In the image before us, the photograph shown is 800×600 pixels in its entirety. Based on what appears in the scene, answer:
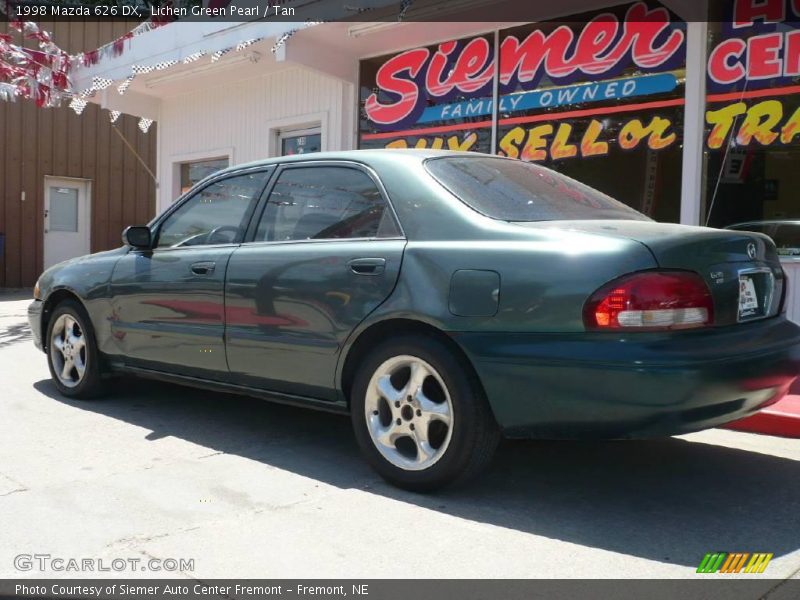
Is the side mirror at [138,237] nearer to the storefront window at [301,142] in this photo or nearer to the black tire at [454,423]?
the black tire at [454,423]

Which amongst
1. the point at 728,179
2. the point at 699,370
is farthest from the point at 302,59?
the point at 699,370

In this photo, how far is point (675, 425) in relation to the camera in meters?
3.07

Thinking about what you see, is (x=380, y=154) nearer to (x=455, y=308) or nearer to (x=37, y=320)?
(x=455, y=308)

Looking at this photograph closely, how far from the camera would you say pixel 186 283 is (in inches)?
179

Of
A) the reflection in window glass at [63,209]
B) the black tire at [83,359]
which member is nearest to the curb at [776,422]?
the black tire at [83,359]

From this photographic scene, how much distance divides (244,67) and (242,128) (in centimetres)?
95

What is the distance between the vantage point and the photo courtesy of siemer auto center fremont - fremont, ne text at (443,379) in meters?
2.94

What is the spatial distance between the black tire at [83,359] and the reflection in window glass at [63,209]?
12.3 metres

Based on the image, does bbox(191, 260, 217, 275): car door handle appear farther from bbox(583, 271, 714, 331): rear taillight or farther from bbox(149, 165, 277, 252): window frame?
bbox(583, 271, 714, 331): rear taillight

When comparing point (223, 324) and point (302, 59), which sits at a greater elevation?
point (302, 59)

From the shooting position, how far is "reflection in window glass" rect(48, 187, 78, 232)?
1677 cm

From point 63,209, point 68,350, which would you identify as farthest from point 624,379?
point 63,209

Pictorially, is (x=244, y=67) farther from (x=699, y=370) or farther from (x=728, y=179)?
(x=699, y=370)

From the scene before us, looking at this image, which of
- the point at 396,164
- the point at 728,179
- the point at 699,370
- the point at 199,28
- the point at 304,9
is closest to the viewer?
the point at 699,370
